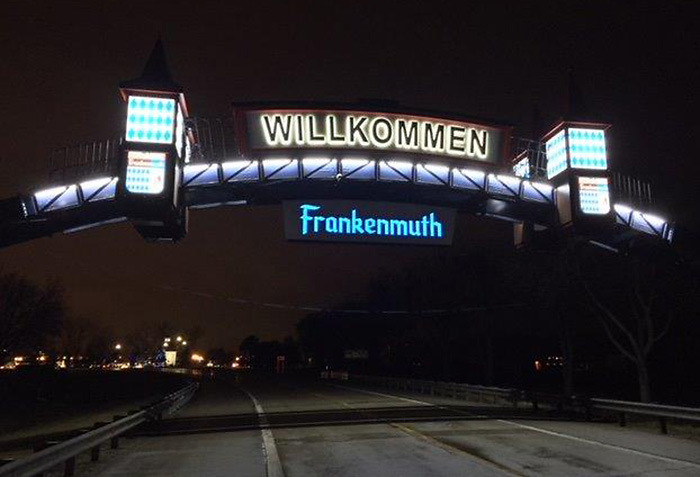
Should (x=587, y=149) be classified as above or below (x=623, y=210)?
above

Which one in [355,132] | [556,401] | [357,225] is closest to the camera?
[357,225]

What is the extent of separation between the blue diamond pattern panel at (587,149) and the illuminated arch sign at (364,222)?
4.33m

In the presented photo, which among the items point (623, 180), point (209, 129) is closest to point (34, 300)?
point (209, 129)

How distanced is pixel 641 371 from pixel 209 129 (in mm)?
18404

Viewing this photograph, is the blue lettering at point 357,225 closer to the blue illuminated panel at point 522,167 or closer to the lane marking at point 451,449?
the lane marking at point 451,449

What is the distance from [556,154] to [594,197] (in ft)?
6.18

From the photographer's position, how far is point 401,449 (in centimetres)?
1217

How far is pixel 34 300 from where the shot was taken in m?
77.2

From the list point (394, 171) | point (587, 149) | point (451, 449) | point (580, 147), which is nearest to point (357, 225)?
point (394, 171)

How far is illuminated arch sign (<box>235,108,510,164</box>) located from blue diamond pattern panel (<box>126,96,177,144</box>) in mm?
2209

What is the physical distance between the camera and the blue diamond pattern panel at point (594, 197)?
61.9 feet

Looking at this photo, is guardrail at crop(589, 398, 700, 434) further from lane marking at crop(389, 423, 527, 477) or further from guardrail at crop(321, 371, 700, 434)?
lane marking at crop(389, 423, 527, 477)

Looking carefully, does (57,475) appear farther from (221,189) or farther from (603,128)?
(603,128)

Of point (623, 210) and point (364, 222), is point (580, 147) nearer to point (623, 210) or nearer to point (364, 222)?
point (623, 210)
